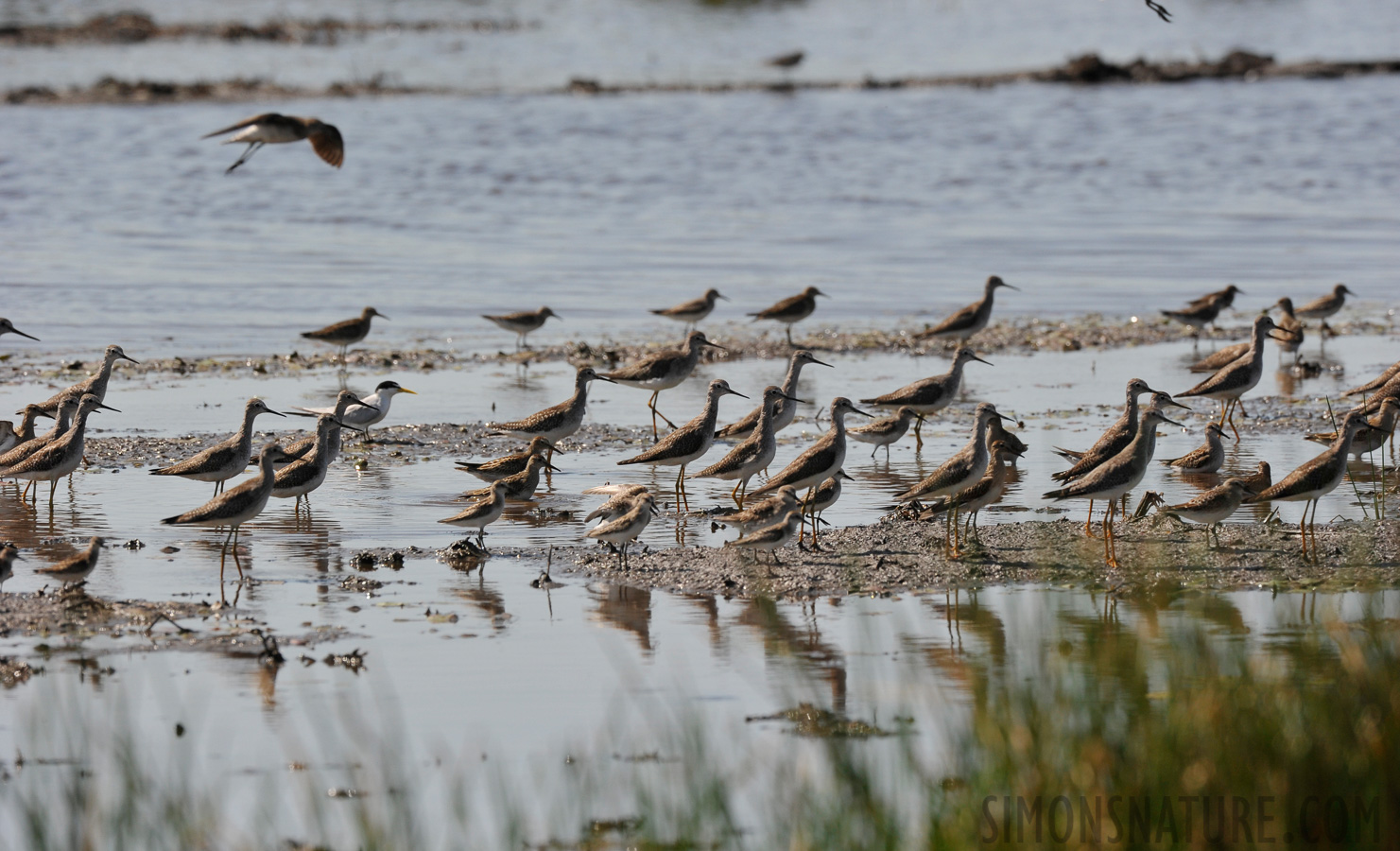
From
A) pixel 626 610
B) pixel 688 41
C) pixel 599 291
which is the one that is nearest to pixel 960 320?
pixel 599 291

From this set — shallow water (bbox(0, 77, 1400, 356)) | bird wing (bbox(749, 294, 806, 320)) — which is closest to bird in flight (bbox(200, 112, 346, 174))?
shallow water (bbox(0, 77, 1400, 356))

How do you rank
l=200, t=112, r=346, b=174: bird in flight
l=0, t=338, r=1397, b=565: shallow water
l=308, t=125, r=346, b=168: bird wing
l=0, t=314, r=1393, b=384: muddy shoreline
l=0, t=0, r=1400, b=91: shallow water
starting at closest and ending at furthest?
l=0, t=338, r=1397, b=565: shallow water → l=200, t=112, r=346, b=174: bird in flight → l=308, t=125, r=346, b=168: bird wing → l=0, t=314, r=1393, b=384: muddy shoreline → l=0, t=0, r=1400, b=91: shallow water

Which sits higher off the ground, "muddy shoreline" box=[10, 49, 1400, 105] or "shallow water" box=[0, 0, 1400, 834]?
"muddy shoreline" box=[10, 49, 1400, 105]

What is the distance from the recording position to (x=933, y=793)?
557 centimetres

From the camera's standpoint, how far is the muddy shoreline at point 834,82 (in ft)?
154

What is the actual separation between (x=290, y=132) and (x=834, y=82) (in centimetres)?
4139

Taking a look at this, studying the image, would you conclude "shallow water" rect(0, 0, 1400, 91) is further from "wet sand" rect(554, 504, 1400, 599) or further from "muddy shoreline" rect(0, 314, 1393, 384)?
"wet sand" rect(554, 504, 1400, 599)

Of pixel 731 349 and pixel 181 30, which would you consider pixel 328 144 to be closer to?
pixel 731 349

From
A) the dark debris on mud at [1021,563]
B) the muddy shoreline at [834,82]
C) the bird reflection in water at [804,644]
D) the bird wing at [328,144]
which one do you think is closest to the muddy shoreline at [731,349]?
the bird wing at [328,144]

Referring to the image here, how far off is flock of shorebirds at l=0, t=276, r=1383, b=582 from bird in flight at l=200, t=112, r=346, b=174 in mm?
1968

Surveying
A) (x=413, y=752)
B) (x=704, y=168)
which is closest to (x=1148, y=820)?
(x=413, y=752)

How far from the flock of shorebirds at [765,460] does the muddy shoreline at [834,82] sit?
34.6 meters

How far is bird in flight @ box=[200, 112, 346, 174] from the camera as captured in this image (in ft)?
41.9

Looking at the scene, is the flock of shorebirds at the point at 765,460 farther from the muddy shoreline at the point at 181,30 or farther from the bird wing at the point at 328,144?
the muddy shoreline at the point at 181,30
